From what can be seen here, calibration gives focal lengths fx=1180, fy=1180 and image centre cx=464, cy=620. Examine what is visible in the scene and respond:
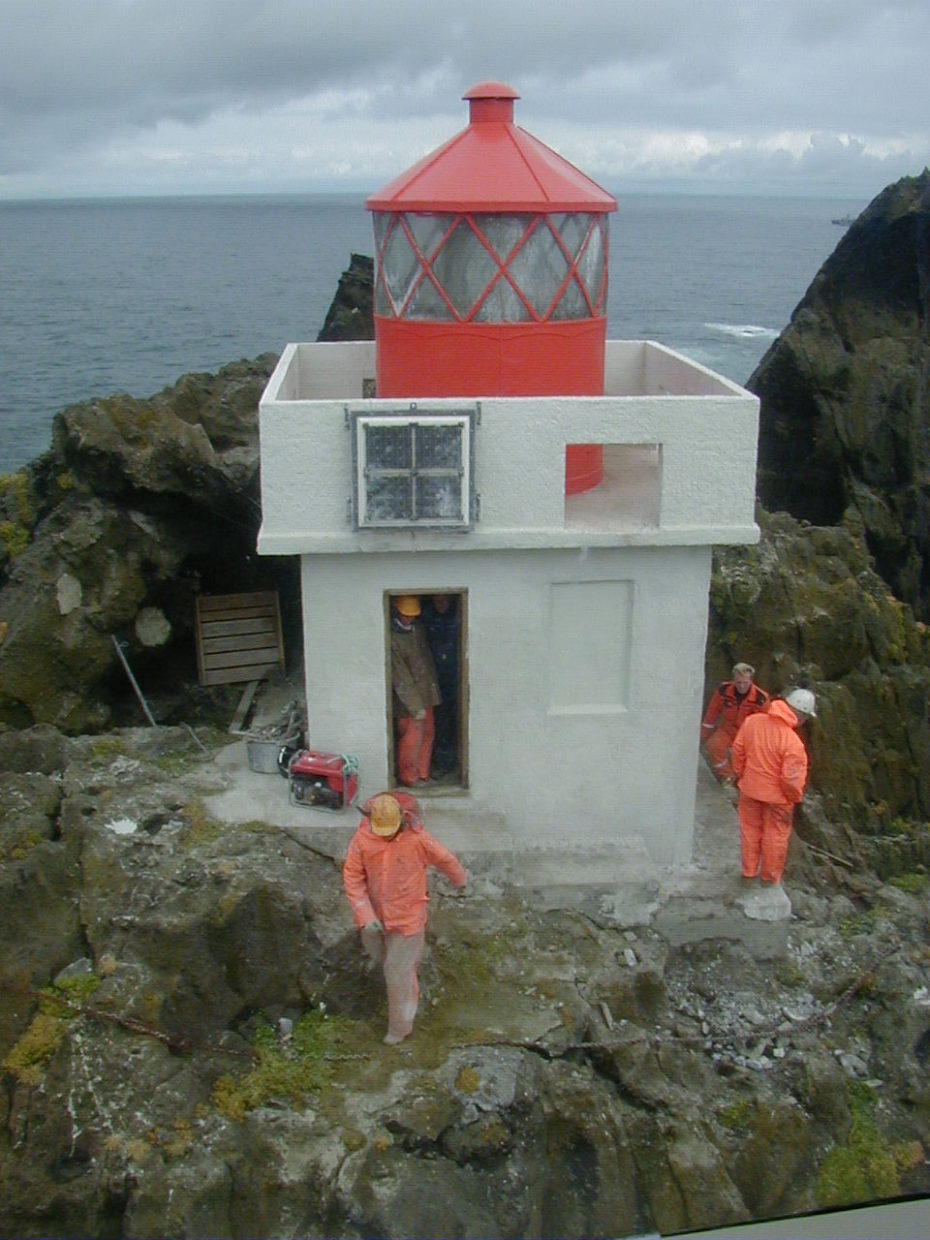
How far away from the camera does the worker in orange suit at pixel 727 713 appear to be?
38.5 feet

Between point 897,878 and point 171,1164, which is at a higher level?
point 171,1164

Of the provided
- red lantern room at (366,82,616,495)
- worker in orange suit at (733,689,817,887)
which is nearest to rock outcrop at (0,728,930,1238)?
worker in orange suit at (733,689,817,887)

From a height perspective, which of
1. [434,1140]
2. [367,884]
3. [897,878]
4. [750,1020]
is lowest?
[897,878]

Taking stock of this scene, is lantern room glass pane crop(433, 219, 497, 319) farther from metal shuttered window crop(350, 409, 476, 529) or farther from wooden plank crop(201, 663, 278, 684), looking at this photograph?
wooden plank crop(201, 663, 278, 684)

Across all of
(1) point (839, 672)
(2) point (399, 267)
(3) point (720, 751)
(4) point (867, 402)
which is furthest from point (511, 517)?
(4) point (867, 402)

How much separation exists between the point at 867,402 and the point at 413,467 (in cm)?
2029

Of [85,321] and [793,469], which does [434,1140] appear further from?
[85,321]

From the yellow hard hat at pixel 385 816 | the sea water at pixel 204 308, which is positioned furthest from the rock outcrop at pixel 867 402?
the sea water at pixel 204 308

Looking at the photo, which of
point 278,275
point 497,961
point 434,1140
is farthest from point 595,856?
point 278,275

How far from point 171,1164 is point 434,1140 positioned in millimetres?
1719

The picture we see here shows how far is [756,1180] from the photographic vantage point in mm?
9234

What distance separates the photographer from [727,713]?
1222 centimetres

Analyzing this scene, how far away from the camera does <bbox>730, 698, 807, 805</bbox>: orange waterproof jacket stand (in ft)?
33.1

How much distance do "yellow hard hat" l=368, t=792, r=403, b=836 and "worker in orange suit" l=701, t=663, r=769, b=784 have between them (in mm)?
4190
